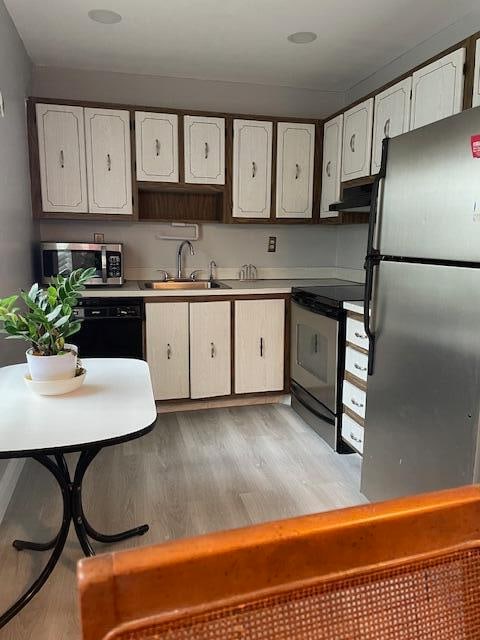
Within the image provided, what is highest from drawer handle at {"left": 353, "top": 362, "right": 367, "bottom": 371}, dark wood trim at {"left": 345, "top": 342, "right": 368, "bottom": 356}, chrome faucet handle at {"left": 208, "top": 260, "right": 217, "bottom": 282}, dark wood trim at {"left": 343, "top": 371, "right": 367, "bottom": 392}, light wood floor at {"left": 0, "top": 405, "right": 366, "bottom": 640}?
chrome faucet handle at {"left": 208, "top": 260, "right": 217, "bottom": 282}

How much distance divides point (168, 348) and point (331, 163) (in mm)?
1834

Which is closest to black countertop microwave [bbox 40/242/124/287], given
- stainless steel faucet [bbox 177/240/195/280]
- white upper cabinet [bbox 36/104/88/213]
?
white upper cabinet [bbox 36/104/88/213]

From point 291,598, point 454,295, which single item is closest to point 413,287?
point 454,295

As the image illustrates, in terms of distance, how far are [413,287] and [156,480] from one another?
1623 mm

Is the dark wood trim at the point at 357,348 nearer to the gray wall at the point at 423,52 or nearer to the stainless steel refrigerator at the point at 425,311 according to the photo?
the stainless steel refrigerator at the point at 425,311

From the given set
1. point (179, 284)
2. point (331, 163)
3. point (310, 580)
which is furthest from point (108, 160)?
point (310, 580)

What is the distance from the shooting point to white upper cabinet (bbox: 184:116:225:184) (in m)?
3.37

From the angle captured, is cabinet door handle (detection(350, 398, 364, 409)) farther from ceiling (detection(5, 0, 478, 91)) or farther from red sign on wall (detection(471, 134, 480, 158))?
ceiling (detection(5, 0, 478, 91))

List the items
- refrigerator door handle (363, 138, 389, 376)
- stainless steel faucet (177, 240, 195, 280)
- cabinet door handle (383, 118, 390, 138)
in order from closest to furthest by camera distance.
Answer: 1. refrigerator door handle (363, 138, 389, 376)
2. cabinet door handle (383, 118, 390, 138)
3. stainless steel faucet (177, 240, 195, 280)

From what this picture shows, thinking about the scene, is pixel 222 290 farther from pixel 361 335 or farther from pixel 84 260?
pixel 361 335

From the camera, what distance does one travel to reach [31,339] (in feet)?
4.84

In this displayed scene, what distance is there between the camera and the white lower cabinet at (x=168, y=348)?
327 cm

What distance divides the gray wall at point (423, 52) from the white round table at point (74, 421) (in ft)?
8.29

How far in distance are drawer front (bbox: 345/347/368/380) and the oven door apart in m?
0.10
